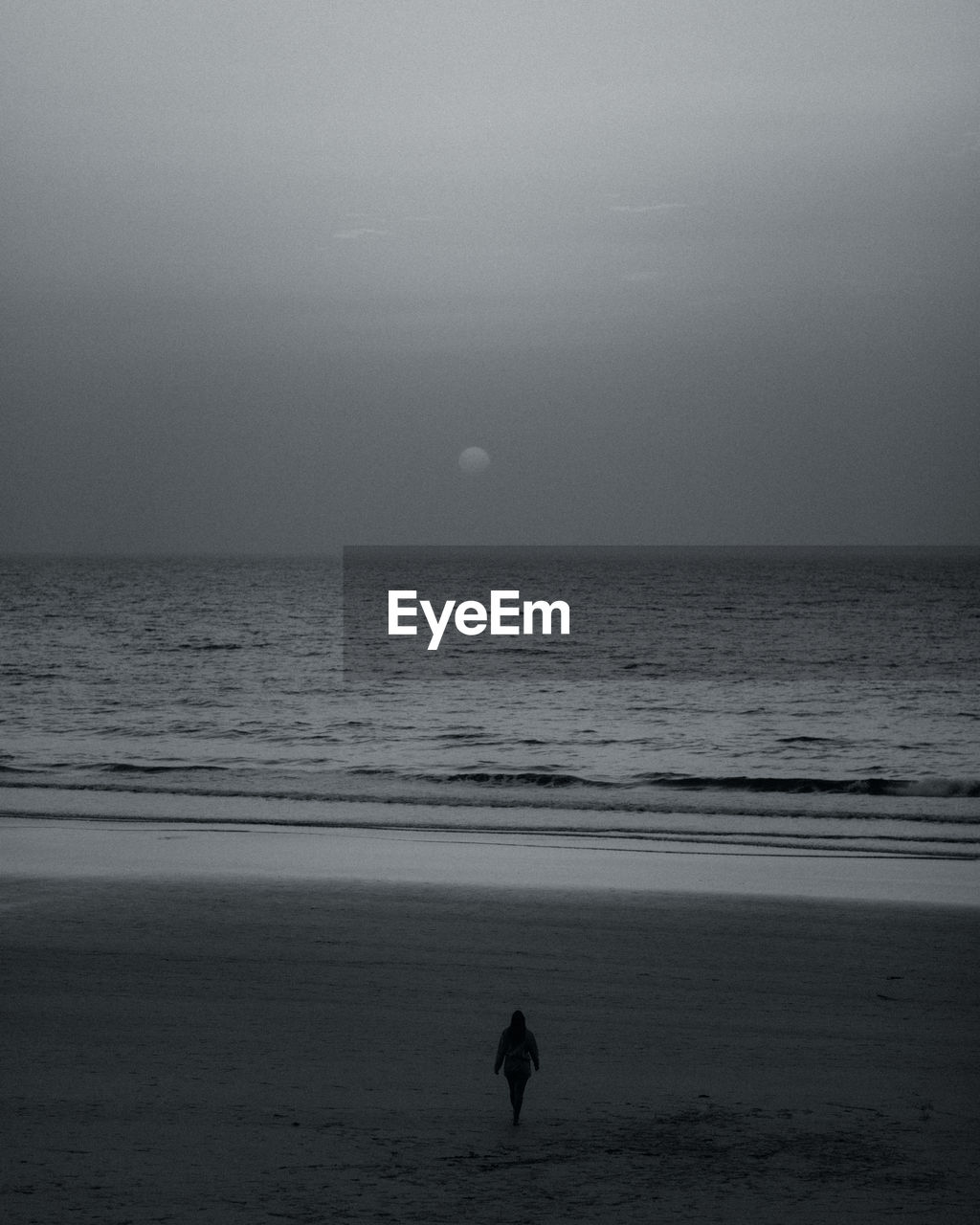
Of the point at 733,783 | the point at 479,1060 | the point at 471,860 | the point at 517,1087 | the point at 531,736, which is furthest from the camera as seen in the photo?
the point at 531,736

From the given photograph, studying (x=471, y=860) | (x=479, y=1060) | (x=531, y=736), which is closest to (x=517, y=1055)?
(x=479, y=1060)

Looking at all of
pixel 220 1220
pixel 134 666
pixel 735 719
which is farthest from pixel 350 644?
Answer: pixel 220 1220

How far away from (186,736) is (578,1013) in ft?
84.0

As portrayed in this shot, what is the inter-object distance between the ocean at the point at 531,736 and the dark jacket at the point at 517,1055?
37.4 feet

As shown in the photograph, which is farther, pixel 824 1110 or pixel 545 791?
pixel 545 791

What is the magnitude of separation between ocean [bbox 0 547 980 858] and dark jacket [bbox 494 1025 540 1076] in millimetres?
11394

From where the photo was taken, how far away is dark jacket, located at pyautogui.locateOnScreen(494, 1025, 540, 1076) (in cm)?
736

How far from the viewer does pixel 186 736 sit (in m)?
33.8

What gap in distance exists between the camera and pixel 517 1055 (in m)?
7.41

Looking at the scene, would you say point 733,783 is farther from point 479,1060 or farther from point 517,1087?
point 517,1087

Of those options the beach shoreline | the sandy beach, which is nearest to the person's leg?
the sandy beach

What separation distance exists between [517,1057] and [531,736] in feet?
87.0

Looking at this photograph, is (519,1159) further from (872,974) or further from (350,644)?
(350,644)

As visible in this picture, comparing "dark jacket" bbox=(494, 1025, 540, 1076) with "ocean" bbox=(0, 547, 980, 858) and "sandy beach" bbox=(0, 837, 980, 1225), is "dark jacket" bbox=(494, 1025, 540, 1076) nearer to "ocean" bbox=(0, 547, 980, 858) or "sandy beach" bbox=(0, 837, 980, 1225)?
"sandy beach" bbox=(0, 837, 980, 1225)
